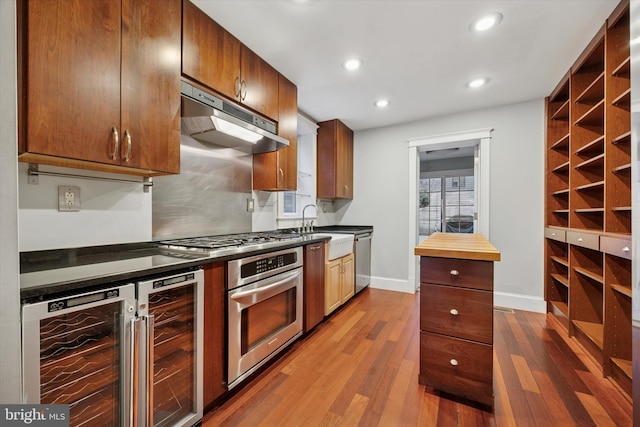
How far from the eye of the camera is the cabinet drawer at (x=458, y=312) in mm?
1530

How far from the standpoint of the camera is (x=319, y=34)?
198cm

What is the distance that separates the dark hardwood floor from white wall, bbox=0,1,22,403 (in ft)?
3.34

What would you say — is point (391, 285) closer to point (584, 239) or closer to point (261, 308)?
point (584, 239)

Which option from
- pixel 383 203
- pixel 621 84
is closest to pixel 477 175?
pixel 383 203

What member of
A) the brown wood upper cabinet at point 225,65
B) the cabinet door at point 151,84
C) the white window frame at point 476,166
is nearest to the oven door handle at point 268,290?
the cabinet door at point 151,84

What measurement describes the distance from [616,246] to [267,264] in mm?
2296

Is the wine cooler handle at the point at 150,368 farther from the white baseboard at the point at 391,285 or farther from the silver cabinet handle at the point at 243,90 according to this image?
the white baseboard at the point at 391,285

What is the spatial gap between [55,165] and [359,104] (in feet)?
9.45

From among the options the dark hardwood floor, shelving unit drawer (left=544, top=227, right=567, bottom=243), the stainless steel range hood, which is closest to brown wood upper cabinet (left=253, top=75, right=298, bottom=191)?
the stainless steel range hood

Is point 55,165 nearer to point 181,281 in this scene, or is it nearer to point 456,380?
point 181,281

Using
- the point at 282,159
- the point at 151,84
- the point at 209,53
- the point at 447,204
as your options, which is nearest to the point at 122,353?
the point at 151,84

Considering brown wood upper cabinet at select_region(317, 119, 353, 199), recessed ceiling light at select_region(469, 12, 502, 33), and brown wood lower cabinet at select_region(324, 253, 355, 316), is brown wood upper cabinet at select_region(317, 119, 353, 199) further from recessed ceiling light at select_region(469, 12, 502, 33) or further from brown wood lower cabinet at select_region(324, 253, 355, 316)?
recessed ceiling light at select_region(469, 12, 502, 33)

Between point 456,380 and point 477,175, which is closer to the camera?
point 456,380

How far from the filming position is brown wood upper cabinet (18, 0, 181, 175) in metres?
1.06
